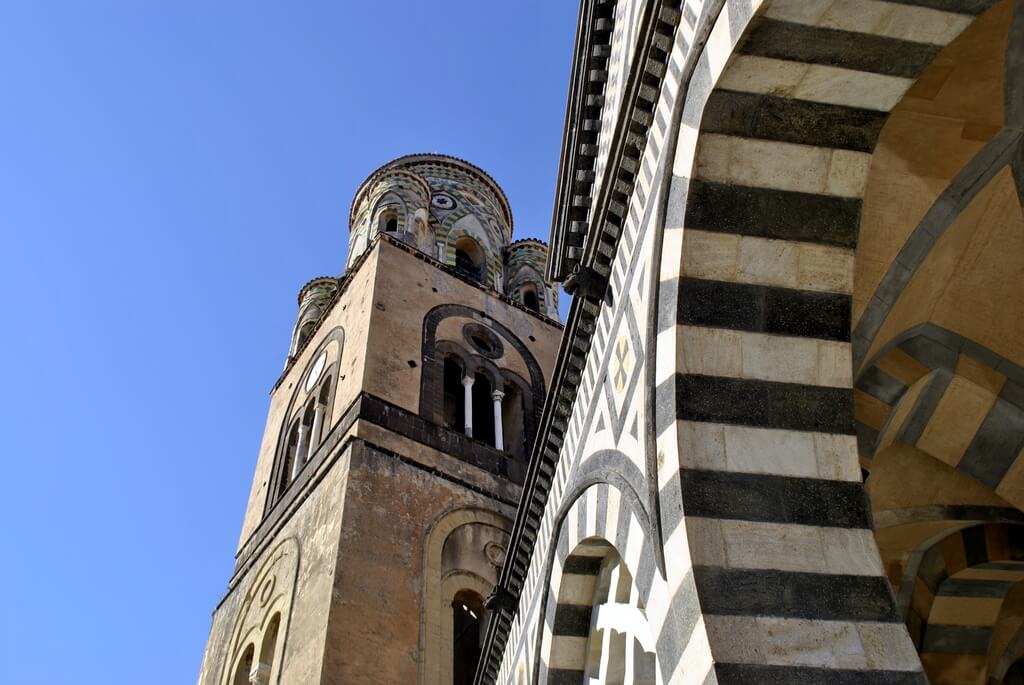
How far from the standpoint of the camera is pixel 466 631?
1412 centimetres

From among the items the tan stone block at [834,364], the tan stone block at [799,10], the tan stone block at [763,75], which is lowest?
the tan stone block at [834,364]

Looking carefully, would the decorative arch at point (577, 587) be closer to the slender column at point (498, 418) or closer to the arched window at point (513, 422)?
the slender column at point (498, 418)

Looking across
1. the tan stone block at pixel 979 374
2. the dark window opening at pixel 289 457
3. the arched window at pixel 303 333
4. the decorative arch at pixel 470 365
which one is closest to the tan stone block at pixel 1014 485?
the tan stone block at pixel 979 374

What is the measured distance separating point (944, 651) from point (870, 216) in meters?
3.65

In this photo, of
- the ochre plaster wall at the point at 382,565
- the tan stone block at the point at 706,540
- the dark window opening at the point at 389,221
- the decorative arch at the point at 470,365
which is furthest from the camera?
the dark window opening at the point at 389,221

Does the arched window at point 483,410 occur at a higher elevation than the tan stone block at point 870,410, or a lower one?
higher

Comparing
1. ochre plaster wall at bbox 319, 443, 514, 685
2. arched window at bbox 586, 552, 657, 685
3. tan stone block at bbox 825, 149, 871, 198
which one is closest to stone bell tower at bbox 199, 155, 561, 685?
ochre plaster wall at bbox 319, 443, 514, 685

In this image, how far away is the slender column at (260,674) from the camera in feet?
43.6

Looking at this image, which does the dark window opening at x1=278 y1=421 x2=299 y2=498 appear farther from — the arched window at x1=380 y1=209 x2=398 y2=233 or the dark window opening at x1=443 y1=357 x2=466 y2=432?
the arched window at x1=380 y1=209 x2=398 y2=233

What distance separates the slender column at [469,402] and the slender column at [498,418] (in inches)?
17.5

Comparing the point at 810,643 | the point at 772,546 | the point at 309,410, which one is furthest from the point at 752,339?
the point at 309,410

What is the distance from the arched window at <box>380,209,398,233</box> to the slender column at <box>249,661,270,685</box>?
983 centimetres

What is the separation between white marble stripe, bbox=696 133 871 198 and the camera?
14.8 feet

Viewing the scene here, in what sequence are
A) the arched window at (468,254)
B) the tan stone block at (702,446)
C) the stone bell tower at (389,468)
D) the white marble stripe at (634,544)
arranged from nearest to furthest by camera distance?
the tan stone block at (702,446)
the white marble stripe at (634,544)
the stone bell tower at (389,468)
the arched window at (468,254)
